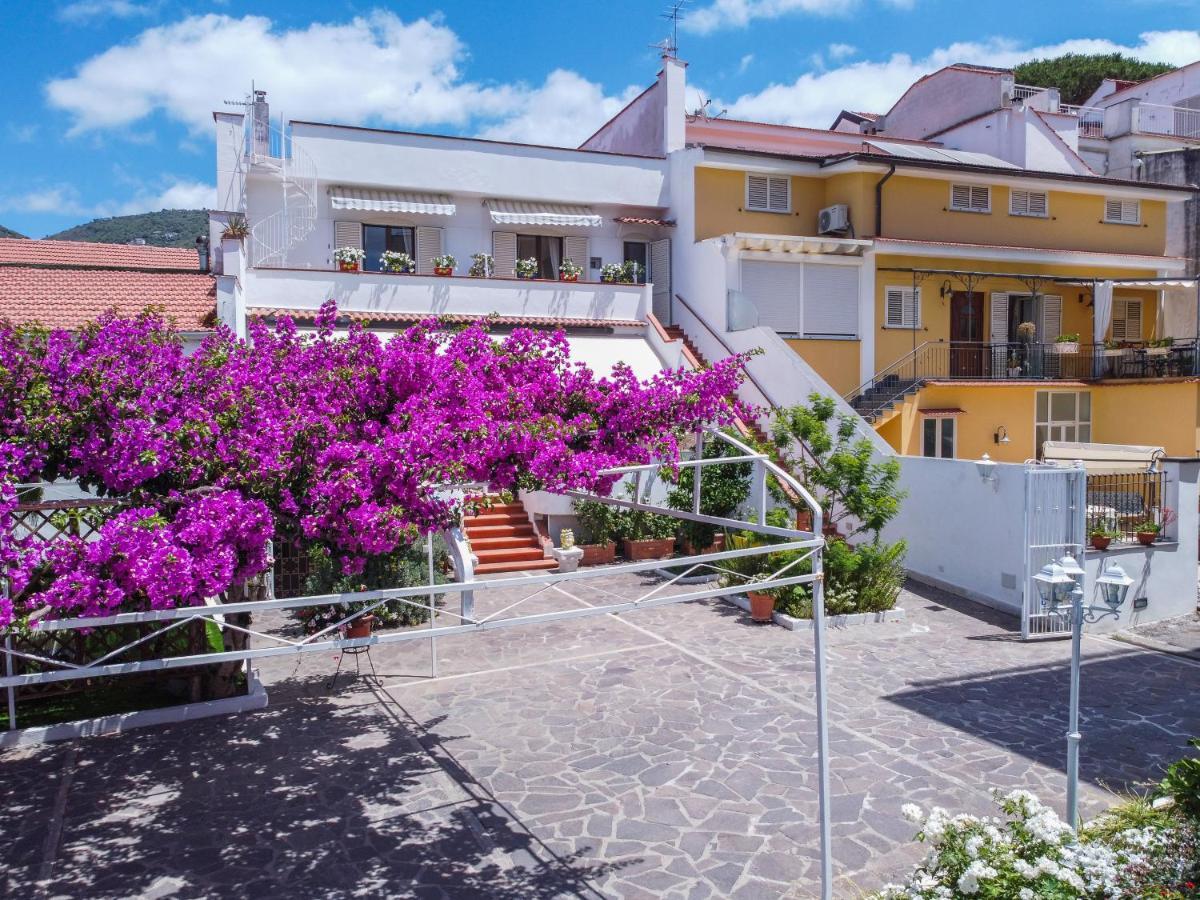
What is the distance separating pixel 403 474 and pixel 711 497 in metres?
14.5

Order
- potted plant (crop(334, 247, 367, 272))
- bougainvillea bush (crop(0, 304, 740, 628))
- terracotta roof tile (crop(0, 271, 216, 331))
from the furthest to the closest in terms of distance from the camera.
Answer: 1. potted plant (crop(334, 247, 367, 272))
2. terracotta roof tile (crop(0, 271, 216, 331))
3. bougainvillea bush (crop(0, 304, 740, 628))

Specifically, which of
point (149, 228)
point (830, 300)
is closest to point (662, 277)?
point (830, 300)

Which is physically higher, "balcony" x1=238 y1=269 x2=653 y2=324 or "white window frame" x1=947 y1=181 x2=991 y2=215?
"white window frame" x1=947 y1=181 x2=991 y2=215

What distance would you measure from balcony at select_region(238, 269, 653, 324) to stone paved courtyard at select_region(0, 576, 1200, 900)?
37.5ft

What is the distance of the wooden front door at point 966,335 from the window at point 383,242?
17.1 meters

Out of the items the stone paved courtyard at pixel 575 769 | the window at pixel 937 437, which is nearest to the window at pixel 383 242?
the stone paved courtyard at pixel 575 769

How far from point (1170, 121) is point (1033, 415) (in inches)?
968

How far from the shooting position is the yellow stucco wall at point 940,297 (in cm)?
2734

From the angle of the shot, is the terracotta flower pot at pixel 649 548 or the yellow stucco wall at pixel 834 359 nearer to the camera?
the terracotta flower pot at pixel 649 548

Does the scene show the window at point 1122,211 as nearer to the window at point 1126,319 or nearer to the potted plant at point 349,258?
the window at point 1126,319

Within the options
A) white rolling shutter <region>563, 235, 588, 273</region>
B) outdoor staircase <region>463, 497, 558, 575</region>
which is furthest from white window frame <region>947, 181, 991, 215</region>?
outdoor staircase <region>463, 497, 558, 575</region>

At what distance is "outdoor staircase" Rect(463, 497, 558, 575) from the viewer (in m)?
20.4

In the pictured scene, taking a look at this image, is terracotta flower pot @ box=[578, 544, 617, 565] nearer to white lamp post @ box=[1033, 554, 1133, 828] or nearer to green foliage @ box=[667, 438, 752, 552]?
green foliage @ box=[667, 438, 752, 552]

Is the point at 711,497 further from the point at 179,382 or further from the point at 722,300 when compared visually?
the point at 179,382
